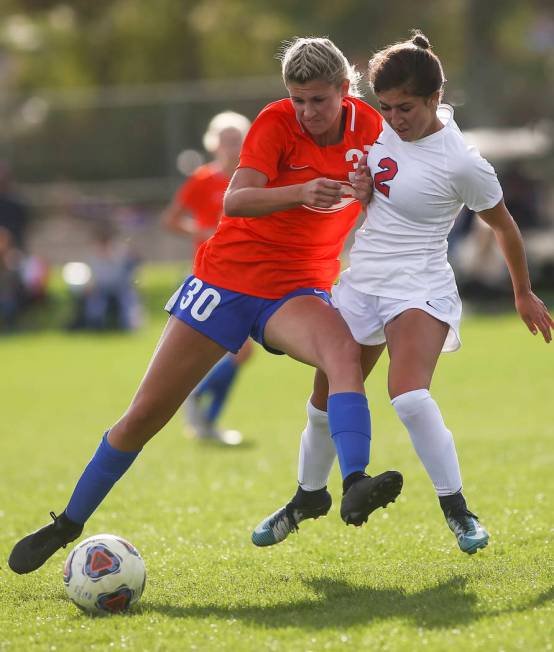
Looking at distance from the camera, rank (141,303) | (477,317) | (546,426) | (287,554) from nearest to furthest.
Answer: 1. (287,554)
2. (546,426)
3. (477,317)
4. (141,303)

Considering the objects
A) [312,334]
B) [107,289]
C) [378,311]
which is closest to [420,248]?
[378,311]

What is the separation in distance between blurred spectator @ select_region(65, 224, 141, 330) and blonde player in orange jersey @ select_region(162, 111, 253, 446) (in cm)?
A: 716

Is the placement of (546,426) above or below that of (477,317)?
above

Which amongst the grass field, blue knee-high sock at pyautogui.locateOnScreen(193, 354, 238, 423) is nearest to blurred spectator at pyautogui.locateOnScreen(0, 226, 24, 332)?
the grass field

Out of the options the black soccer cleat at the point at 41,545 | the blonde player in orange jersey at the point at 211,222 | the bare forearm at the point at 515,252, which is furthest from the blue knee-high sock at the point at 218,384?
the bare forearm at the point at 515,252

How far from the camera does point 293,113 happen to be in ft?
16.0

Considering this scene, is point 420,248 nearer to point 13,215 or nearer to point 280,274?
point 280,274

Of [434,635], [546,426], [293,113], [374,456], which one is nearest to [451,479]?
[434,635]

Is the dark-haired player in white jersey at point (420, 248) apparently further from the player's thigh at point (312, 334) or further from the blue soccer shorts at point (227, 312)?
the blue soccer shorts at point (227, 312)

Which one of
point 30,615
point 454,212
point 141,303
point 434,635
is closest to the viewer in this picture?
point 434,635

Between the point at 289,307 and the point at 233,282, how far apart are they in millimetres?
263

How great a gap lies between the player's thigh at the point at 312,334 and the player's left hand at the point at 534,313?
70 centimetres

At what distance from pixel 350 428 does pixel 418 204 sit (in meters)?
0.91

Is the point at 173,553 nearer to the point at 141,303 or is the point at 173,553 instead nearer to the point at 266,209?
the point at 266,209
